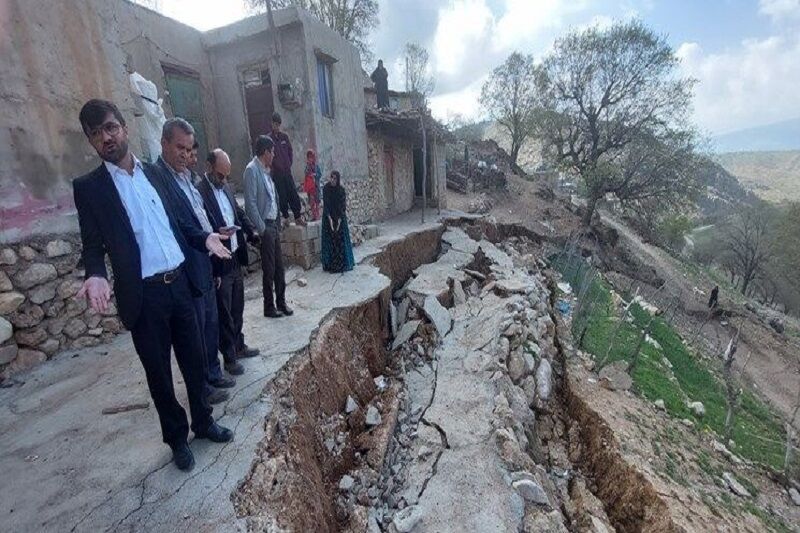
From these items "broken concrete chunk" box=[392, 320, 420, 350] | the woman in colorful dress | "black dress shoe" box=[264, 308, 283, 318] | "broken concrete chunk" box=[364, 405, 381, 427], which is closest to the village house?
the woman in colorful dress

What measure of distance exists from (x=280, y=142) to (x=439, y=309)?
3554 mm

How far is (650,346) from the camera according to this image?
7.66m

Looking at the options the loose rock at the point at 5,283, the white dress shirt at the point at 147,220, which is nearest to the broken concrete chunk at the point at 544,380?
the white dress shirt at the point at 147,220

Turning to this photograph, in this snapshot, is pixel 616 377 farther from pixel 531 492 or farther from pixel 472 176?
pixel 472 176

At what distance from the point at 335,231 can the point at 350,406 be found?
2689mm

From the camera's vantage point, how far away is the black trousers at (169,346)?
69.9 inches

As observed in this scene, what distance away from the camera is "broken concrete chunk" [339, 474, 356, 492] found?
2.84 m

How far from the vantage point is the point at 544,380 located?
4.81 m

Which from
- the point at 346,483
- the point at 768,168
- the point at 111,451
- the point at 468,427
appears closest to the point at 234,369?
the point at 111,451

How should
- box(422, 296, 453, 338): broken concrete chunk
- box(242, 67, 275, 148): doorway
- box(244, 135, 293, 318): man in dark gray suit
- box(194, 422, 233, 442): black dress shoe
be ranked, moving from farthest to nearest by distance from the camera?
box(242, 67, 275, 148): doorway
box(422, 296, 453, 338): broken concrete chunk
box(244, 135, 293, 318): man in dark gray suit
box(194, 422, 233, 442): black dress shoe

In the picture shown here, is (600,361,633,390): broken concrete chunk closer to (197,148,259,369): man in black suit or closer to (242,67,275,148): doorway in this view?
(197,148,259,369): man in black suit

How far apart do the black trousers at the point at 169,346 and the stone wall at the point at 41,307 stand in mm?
2216

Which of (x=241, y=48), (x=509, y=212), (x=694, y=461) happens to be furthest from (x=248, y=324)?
(x=509, y=212)

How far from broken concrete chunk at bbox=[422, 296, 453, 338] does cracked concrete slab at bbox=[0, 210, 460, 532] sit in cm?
233
